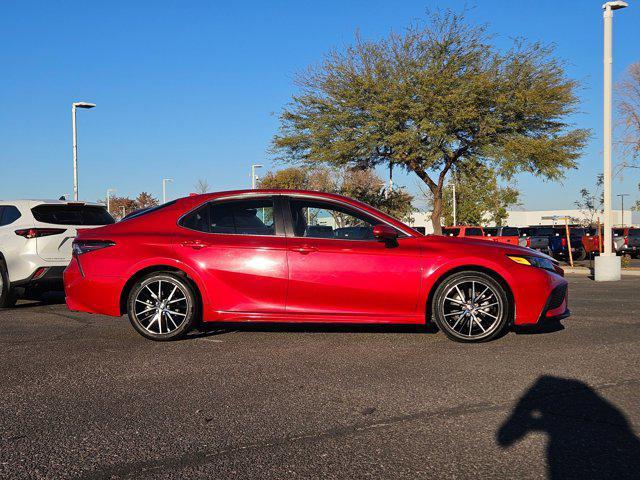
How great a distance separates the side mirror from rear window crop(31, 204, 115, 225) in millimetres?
5310

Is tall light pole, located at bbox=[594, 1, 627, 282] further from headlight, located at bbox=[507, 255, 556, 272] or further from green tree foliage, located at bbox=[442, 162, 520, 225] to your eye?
green tree foliage, located at bbox=[442, 162, 520, 225]

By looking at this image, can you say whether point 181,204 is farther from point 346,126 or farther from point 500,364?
point 346,126

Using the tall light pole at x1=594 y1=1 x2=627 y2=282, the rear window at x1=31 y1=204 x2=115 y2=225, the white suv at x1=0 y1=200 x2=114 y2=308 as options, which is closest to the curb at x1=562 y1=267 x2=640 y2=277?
the tall light pole at x1=594 y1=1 x2=627 y2=282

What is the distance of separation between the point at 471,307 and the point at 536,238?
2568 centimetres

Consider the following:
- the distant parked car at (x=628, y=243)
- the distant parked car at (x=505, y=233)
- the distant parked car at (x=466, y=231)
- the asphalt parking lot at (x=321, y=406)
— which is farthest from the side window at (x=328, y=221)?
the distant parked car at (x=628, y=243)

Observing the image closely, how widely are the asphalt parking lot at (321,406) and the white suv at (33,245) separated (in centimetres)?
244

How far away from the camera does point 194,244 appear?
21.2ft

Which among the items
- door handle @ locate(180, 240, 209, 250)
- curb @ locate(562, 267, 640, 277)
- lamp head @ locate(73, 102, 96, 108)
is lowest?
curb @ locate(562, 267, 640, 277)

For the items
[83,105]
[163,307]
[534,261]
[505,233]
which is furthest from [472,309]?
[505,233]

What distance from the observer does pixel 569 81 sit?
78.0ft

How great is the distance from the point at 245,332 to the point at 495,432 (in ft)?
12.9

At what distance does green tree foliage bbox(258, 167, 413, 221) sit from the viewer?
32.4m

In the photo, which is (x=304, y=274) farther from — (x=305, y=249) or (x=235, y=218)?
(x=235, y=218)

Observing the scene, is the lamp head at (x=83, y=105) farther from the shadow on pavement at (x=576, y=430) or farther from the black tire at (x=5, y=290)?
the shadow on pavement at (x=576, y=430)
